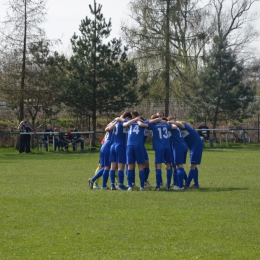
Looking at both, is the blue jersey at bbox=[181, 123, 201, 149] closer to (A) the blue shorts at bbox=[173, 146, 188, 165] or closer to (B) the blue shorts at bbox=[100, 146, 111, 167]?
(A) the blue shorts at bbox=[173, 146, 188, 165]

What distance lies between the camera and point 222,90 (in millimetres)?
44312

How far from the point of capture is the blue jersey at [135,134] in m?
15.3

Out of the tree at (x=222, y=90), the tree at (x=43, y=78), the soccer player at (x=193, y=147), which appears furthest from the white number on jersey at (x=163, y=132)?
the tree at (x=222, y=90)

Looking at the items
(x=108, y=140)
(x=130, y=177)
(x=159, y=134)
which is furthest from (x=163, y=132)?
(x=108, y=140)

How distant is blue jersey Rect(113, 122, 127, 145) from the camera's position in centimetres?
1563

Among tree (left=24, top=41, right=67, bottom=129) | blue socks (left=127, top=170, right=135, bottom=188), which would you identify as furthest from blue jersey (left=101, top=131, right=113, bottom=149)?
tree (left=24, top=41, right=67, bottom=129)

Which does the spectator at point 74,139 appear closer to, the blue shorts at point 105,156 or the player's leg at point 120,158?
the blue shorts at point 105,156

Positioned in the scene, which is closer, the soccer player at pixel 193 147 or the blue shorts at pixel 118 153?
the blue shorts at pixel 118 153

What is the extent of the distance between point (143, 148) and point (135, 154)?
0.26 metres

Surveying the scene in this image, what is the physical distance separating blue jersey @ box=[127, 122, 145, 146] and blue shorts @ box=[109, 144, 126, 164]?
1.51ft

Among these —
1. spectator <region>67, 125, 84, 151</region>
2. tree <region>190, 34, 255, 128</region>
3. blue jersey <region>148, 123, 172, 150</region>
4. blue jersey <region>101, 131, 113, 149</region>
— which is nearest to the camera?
blue jersey <region>148, 123, 172, 150</region>

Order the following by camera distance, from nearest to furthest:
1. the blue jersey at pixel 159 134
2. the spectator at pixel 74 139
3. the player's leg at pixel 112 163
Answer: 1. the blue jersey at pixel 159 134
2. the player's leg at pixel 112 163
3. the spectator at pixel 74 139

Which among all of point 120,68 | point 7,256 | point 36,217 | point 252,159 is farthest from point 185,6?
point 7,256

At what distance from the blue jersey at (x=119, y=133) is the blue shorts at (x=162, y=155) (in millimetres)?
894
